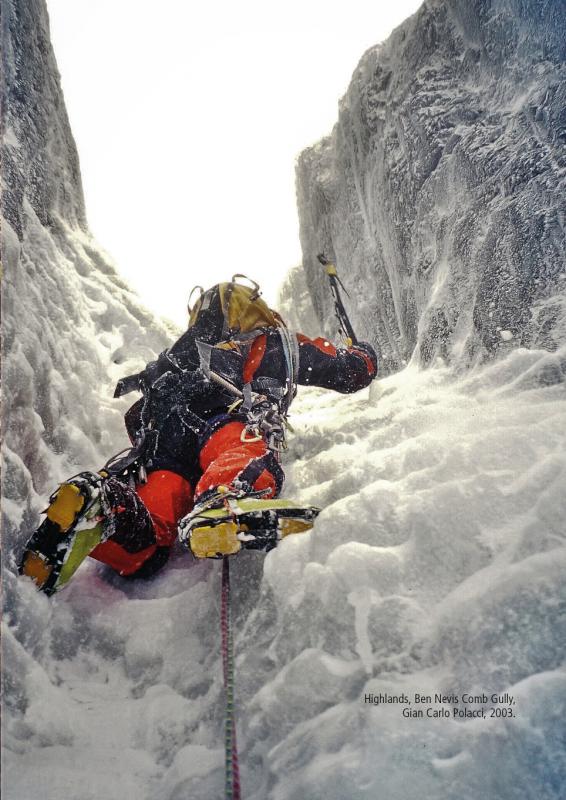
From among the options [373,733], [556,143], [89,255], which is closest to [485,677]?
[373,733]

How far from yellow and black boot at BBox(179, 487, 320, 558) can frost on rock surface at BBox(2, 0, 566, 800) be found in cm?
8

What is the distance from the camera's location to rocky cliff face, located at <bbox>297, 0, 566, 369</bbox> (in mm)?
3070

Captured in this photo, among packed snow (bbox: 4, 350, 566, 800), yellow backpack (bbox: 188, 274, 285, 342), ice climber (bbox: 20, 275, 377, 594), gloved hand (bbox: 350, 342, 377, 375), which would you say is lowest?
packed snow (bbox: 4, 350, 566, 800)

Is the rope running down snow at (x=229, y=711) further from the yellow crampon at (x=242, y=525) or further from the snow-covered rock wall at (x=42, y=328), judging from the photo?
the snow-covered rock wall at (x=42, y=328)

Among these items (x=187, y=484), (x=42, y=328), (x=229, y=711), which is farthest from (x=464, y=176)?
(x=229, y=711)

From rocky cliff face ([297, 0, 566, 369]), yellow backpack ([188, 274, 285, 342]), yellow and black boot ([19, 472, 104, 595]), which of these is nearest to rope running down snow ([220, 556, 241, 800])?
yellow and black boot ([19, 472, 104, 595])

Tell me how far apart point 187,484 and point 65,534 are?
1019 mm

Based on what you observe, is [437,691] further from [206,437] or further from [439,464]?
[206,437]

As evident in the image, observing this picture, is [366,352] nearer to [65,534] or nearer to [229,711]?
[65,534]

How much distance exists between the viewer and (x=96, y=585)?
7.98 feet

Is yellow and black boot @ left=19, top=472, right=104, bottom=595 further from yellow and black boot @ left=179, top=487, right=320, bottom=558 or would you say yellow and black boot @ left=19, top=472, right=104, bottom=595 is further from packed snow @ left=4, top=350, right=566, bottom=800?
yellow and black boot @ left=179, top=487, right=320, bottom=558

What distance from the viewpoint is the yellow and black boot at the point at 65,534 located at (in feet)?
6.52

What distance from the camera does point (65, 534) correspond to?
6.64ft

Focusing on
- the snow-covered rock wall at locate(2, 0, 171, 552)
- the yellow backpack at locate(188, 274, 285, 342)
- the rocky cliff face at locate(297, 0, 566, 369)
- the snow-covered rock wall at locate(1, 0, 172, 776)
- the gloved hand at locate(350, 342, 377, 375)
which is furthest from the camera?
the gloved hand at locate(350, 342, 377, 375)
